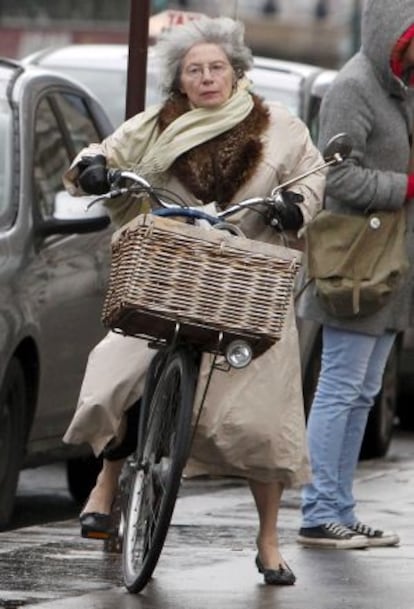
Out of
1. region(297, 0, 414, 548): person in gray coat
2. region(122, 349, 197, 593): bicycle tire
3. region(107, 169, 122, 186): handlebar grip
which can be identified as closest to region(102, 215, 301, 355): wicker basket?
region(122, 349, 197, 593): bicycle tire

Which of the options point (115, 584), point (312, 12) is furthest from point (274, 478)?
point (312, 12)

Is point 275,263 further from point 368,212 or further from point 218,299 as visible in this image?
point 368,212

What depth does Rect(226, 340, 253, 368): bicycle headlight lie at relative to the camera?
24.8 feet

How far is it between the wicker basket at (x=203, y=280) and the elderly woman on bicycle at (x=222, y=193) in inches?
18.6

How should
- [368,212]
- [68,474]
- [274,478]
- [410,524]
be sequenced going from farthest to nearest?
[68,474] < [410,524] < [368,212] < [274,478]

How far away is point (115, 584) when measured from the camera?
7855mm

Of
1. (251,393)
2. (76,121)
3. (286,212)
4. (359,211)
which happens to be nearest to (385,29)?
(359,211)

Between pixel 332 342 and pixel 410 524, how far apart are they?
0.95 meters

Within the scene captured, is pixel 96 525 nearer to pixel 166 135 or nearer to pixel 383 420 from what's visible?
pixel 166 135

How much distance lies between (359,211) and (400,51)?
0.60 metres

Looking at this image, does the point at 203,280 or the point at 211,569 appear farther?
the point at 211,569

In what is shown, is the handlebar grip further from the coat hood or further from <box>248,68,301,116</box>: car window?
<box>248,68,301,116</box>: car window

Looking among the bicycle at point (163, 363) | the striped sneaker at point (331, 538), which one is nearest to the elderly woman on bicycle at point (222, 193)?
the bicycle at point (163, 363)

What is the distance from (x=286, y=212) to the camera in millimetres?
7891
